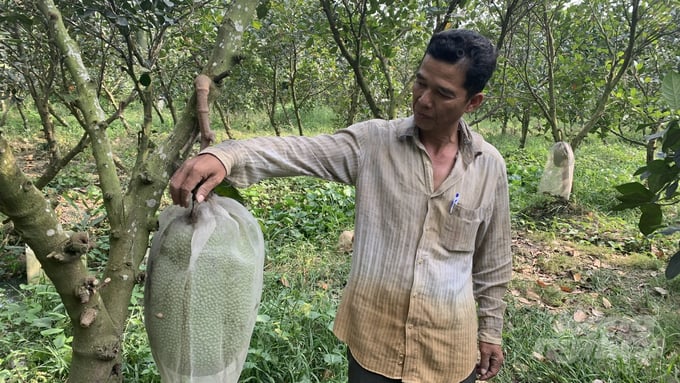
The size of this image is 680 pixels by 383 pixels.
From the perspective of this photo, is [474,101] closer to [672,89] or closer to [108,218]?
[672,89]

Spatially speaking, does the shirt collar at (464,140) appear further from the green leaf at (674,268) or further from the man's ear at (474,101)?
the green leaf at (674,268)

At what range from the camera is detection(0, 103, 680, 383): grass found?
7.77 feet

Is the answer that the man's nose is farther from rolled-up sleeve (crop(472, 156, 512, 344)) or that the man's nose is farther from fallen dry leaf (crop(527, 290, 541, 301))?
fallen dry leaf (crop(527, 290, 541, 301))

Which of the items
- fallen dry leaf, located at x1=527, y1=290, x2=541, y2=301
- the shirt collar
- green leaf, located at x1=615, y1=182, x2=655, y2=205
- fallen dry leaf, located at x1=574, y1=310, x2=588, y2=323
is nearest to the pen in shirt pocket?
the shirt collar

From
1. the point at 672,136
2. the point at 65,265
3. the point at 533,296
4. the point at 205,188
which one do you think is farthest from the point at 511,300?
the point at 65,265

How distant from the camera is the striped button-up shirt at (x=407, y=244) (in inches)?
53.9

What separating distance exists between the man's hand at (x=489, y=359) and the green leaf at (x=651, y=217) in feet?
2.01

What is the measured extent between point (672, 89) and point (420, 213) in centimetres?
83

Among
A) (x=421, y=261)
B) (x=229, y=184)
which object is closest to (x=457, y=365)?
(x=421, y=261)

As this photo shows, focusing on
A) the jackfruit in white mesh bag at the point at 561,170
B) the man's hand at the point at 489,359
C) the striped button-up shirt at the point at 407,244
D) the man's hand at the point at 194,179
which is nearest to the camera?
the man's hand at the point at 194,179

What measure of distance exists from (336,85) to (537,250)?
16.8 ft

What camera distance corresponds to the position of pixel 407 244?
4.51ft

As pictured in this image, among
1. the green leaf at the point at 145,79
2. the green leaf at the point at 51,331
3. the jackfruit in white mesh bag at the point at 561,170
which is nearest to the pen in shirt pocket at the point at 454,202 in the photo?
the green leaf at the point at 145,79

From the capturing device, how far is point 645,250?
4449 mm
